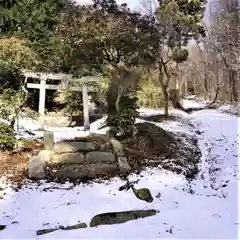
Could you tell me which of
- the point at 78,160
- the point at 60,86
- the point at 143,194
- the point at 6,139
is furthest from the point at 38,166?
the point at 60,86

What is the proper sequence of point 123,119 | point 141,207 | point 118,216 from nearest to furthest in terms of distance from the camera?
point 118,216, point 141,207, point 123,119

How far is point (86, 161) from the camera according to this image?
32.0ft

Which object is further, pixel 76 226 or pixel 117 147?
pixel 117 147

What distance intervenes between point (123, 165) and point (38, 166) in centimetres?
203

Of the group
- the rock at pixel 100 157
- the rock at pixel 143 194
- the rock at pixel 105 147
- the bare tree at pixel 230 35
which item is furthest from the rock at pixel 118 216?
the bare tree at pixel 230 35

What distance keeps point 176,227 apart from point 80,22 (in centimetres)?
816

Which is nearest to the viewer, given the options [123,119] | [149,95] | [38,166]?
[38,166]

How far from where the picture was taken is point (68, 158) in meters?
9.77

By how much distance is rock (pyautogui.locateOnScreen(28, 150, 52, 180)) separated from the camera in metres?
9.10

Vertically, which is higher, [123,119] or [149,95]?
[149,95]

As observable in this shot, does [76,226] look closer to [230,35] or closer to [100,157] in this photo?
[100,157]

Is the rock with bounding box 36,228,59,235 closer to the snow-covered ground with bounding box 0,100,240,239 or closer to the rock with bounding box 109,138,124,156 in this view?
the snow-covered ground with bounding box 0,100,240,239

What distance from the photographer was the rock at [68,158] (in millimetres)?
9711

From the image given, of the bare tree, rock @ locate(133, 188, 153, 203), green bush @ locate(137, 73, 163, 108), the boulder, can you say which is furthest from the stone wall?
the bare tree
